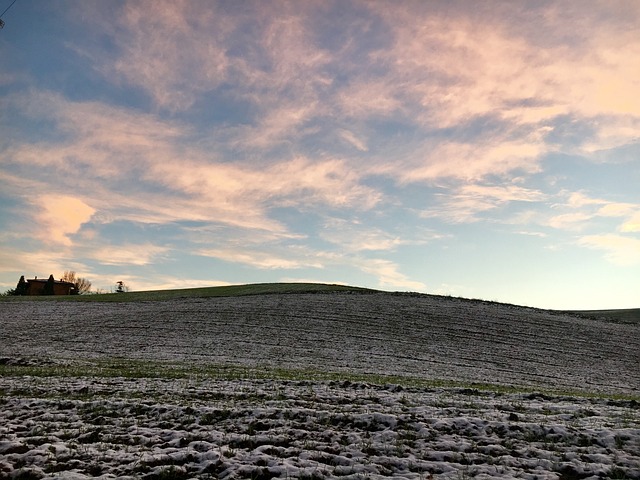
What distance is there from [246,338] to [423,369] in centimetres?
1700

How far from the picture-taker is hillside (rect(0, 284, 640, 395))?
32.1 metres

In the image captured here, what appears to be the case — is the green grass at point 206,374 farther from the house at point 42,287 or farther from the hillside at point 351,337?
the house at point 42,287

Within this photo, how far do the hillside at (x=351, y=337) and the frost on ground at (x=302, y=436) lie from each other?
12.2m

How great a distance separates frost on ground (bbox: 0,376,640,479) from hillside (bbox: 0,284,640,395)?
482 inches

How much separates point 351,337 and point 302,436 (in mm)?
31776

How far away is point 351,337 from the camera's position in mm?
42844

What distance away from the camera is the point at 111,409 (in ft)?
46.3

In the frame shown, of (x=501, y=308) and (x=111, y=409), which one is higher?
(x=501, y=308)

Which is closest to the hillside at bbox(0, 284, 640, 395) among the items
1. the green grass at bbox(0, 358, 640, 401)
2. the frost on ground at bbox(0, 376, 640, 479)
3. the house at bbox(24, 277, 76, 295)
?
the green grass at bbox(0, 358, 640, 401)

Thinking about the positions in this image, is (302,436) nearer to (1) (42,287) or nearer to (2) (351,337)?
(2) (351,337)

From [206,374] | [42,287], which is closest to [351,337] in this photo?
[206,374]

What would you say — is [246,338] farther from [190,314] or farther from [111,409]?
[111,409]

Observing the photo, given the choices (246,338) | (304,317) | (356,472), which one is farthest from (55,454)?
(304,317)

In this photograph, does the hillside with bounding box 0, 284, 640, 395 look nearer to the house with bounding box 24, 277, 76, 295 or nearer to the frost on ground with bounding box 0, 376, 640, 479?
the frost on ground with bounding box 0, 376, 640, 479
